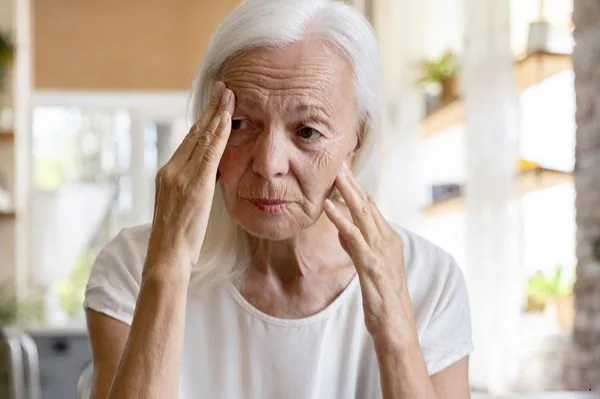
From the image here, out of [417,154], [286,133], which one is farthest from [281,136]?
[417,154]

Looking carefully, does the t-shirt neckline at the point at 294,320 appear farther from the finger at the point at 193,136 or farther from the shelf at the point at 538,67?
the shelf at the point at 538,67

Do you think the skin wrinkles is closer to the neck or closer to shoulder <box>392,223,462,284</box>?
the neck

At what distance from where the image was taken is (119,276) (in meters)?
1.59

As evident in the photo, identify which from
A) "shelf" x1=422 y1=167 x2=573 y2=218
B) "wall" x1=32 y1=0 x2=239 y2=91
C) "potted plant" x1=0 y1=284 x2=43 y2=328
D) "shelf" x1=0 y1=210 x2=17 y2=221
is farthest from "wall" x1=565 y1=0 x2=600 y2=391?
"wall" x1=32 y1=0 x2=239 y2=91

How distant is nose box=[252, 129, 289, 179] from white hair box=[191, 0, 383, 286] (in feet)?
0.45

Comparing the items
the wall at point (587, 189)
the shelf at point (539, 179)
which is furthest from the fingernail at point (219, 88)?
the shelf at point (539, 179)

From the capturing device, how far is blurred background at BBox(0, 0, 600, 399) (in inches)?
155

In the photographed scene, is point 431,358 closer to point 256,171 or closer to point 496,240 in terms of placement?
point 256,171

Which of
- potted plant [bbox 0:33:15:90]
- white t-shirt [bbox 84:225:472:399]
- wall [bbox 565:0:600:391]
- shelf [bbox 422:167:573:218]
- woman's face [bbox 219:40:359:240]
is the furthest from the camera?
potted plant [bbox 0:33:15:90]

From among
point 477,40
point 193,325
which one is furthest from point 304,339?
point 477,40

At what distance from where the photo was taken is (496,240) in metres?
4.11

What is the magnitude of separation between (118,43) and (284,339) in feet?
19.4

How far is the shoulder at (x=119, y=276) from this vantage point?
1.52 metres

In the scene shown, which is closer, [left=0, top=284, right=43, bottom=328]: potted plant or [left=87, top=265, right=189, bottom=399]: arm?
[left=87, top=265, right=189, bottom=399]: arm
